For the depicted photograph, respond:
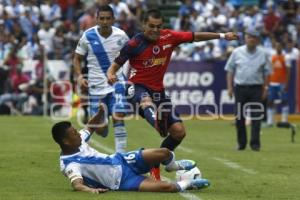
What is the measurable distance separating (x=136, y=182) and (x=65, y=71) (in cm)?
1869

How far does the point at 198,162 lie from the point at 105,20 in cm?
279

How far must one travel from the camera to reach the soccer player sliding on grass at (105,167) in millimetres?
11375

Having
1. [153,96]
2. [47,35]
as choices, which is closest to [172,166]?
[153,96]

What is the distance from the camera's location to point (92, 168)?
1149 centimetres

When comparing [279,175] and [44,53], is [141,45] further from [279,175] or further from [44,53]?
[44,53]

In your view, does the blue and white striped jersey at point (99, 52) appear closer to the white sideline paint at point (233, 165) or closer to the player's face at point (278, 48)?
the white sideline paint at point (233, 165)

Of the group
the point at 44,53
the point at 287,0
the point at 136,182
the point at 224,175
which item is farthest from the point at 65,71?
the point at 136,182

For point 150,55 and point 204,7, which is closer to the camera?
point 150,55

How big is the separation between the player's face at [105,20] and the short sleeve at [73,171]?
14.3 ft

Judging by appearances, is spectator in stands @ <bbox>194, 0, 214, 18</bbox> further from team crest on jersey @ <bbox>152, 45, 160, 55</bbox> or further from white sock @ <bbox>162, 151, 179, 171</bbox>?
white sock @ <bbox>162, 151, 179, 171</bbox>

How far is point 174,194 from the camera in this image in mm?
11508

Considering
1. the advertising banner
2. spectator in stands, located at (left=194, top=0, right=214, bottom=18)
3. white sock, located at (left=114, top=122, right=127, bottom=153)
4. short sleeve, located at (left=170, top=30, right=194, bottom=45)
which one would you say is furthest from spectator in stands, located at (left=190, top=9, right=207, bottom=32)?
short sleeve, located at (left=170, top=30, right=194, bottom=45)

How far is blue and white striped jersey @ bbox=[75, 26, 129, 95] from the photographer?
15648 millimetres

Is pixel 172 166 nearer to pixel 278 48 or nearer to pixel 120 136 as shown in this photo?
pixel 120 136
